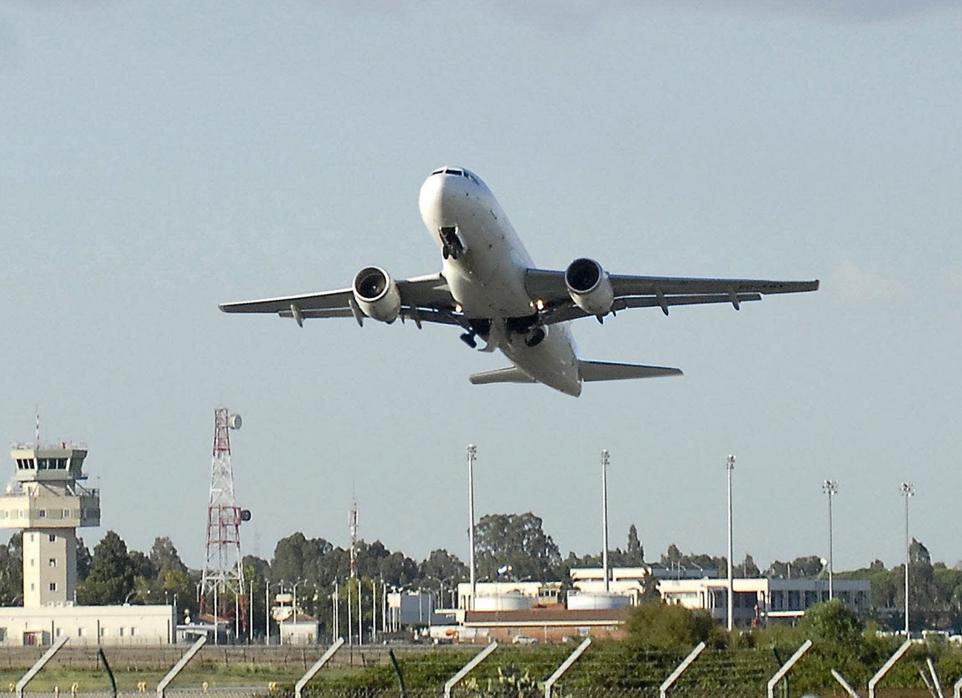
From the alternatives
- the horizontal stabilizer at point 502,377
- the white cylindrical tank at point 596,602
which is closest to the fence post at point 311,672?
the horizontal stabilizer at point 502,377

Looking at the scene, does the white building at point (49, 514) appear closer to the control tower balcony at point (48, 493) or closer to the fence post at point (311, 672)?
the control tower balcony at point (48, 493)

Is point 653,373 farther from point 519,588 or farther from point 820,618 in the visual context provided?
point 519,588

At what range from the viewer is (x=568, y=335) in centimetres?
5722

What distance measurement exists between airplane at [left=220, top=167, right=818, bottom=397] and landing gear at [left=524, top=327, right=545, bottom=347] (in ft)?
0.09

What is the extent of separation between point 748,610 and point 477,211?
4238 inches

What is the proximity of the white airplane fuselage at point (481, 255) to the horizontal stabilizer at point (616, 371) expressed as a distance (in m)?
8.90

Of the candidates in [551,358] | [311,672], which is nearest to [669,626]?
[551,358]

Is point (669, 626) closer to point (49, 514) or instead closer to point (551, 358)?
point (551, 358)

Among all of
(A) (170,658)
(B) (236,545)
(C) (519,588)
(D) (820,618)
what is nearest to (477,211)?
(D) (820,618)

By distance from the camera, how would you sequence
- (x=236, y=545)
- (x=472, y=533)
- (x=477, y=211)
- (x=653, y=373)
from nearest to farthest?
(x=477, y=211) → (x=653, y=373) → (x=472, y=533) → (x=236, y=545)

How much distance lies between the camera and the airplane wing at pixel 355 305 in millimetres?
48606

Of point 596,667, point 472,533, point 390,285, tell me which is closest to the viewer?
point 596,667

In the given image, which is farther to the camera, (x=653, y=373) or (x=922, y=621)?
(x=922, y=621)

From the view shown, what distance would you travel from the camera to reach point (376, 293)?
47438mm
